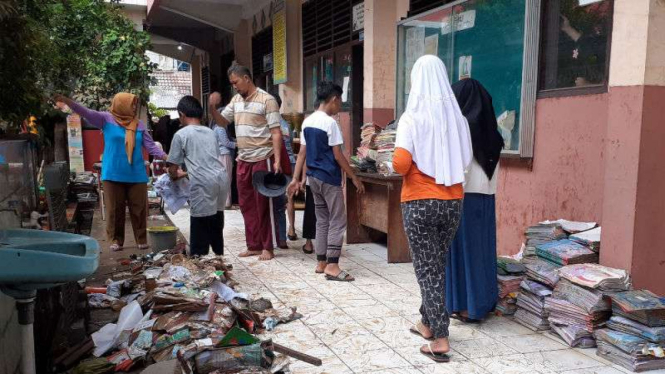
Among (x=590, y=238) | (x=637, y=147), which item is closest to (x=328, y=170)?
(x=590, y=238)

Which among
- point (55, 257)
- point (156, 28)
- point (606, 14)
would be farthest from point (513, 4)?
point (156, 28)

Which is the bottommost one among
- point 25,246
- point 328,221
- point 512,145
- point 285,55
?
point 328,221

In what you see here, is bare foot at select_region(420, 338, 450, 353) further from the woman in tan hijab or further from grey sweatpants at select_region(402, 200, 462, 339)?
the woman in tan hijab

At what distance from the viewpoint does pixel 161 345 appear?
3256mm

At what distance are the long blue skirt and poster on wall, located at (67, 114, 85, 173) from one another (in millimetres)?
7386

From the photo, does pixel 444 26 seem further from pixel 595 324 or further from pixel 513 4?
pixel 595 324

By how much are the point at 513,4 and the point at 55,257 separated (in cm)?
426

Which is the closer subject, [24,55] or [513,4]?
[24,55]

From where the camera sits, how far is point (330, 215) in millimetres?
4934

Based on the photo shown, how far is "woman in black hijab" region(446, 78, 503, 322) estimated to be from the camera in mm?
3605

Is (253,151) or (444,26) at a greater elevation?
(444,26)

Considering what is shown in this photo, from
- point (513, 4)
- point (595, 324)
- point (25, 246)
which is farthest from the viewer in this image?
point (513, 4)

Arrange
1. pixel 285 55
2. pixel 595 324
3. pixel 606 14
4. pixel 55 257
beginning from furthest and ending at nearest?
pixel 285 55 → pixel 606 14 → pixel 595 324 → pixel 55 257

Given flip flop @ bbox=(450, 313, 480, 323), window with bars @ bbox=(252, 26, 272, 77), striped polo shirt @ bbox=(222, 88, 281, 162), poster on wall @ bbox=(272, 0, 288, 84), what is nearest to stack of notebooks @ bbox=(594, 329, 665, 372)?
flip flop @ bbox=(450, 313, 480, 323)
